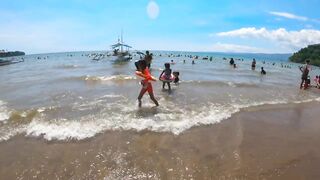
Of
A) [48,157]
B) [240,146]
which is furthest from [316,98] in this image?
[48,157]

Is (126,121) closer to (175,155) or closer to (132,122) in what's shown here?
(132,122)

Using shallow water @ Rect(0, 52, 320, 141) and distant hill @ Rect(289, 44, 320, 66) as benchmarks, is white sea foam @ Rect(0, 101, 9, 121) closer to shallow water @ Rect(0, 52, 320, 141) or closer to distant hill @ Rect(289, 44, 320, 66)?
shallow water @ Rect(0, 52, 320, 141)

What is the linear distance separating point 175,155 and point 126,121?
3107 mm

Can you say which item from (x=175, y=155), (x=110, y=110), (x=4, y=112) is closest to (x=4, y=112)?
(x=4, y=112)

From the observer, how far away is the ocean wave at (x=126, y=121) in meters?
8.54

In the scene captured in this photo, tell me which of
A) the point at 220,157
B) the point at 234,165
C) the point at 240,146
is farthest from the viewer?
the point at 240,146

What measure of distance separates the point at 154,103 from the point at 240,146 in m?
5.42

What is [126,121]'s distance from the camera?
9586 millimetres

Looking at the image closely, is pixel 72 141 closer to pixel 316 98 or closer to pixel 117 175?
pixel 117 175

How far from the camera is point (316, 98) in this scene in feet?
51.1

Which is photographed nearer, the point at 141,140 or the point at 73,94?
the point at 141,140

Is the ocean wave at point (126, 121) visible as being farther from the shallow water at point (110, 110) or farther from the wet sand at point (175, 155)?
the wet sand at point (175, 155)

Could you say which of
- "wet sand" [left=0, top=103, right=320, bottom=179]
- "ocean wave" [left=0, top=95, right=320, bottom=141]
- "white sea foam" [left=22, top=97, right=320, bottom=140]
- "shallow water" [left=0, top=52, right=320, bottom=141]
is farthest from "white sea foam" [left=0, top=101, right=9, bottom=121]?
"wet sand" [left=0, top=103, right=320, bottom=179]

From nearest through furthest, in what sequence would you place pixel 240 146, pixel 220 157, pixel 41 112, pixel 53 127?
pixel 220 157 → pixel 240 146 → pixel 53 127 → pixel 41 112
